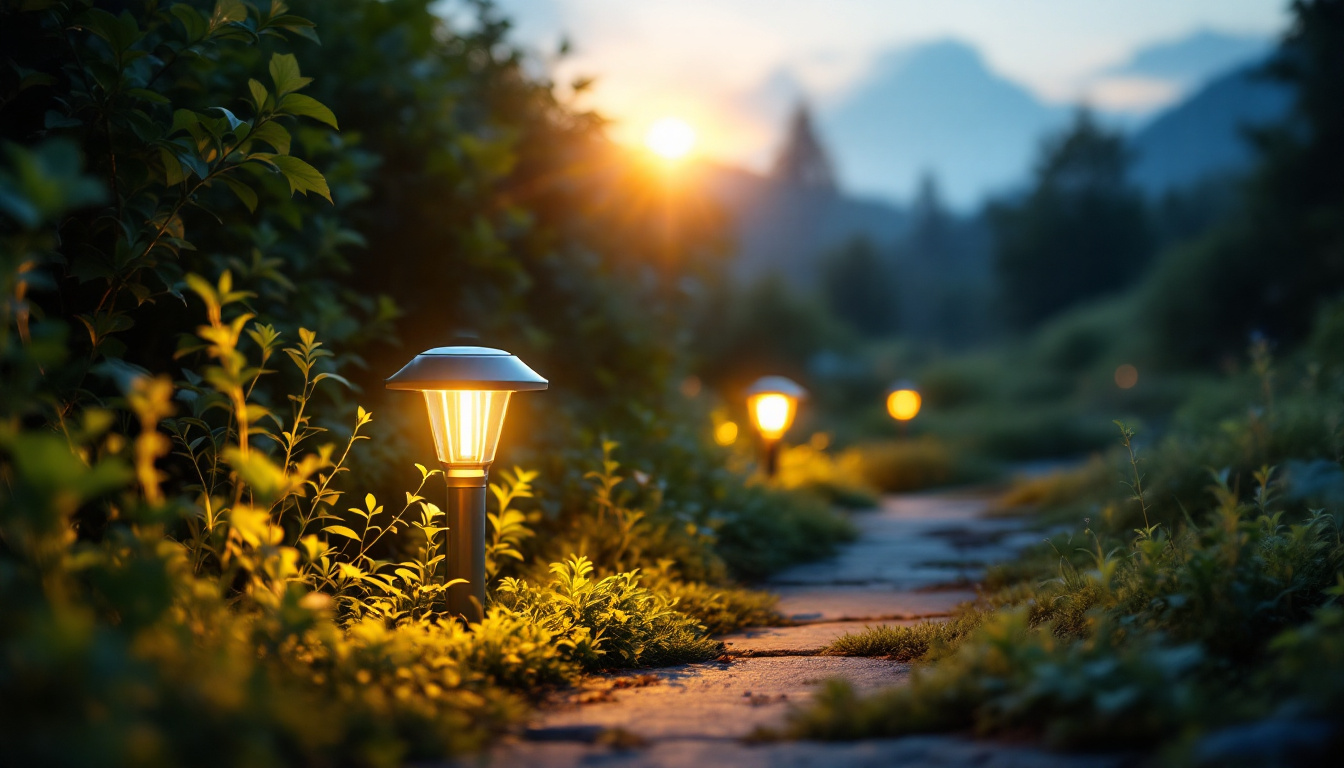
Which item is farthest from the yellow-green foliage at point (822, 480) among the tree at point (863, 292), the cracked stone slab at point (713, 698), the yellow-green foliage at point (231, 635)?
the tree at point (863, 292)

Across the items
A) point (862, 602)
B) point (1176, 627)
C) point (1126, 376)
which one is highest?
point (1126, 376)

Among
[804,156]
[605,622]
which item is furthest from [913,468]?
[804,156]

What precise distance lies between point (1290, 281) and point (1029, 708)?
87.3 ft

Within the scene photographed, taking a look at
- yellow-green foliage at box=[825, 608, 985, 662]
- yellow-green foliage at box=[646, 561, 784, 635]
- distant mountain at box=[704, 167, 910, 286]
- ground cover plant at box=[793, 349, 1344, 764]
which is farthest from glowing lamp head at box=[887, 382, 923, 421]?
distant mountain at box=[704, 167, 910, 286]

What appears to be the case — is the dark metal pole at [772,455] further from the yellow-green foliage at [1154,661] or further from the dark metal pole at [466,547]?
the dark metal pole at [466,547]

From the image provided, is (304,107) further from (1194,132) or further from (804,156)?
(1194,132)

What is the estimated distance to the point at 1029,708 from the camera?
237 centimetres

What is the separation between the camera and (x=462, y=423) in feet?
10.8

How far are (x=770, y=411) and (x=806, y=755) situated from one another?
280 inches

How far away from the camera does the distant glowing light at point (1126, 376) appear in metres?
30.0

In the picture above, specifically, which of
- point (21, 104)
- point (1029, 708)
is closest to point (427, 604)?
point (1029, 708)

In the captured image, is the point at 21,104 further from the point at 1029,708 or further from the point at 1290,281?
the point at 1290,281

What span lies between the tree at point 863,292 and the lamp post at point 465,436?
56278 millimetres

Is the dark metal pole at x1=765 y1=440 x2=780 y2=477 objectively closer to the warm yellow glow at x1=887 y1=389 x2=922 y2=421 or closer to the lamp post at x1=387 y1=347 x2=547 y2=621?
the lamp post at x1=387 y1=347 x2=547 y2=621
